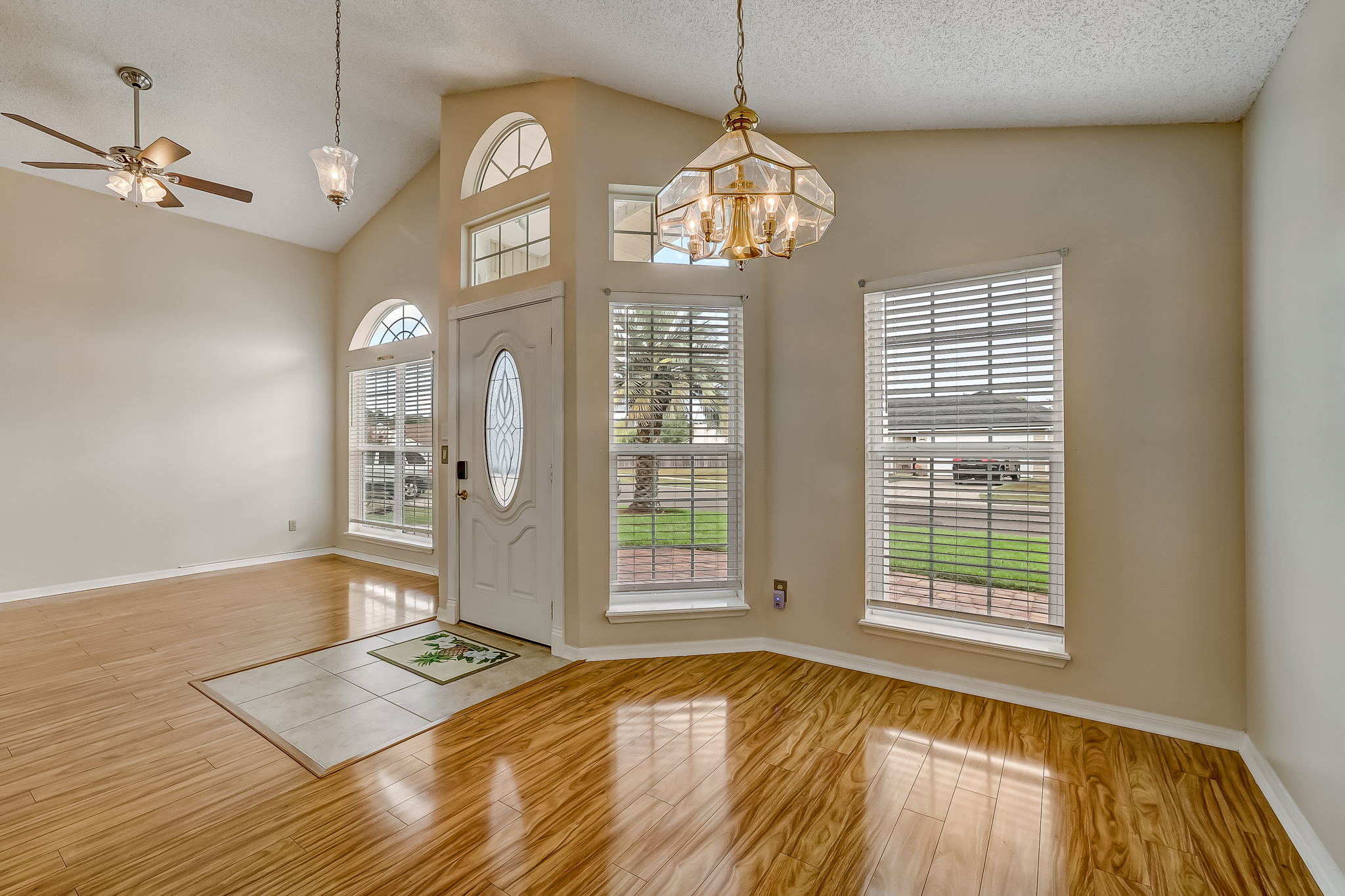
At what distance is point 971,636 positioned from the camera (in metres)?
2.96

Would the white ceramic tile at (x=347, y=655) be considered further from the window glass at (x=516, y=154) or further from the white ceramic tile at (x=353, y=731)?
the window glass at (x=516, y=154)

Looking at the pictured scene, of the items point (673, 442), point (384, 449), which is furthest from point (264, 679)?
point (384, 449)

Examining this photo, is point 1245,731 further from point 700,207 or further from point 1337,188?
point 700,207

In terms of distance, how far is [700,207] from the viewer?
169 cm

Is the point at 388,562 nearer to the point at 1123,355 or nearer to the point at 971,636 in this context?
the point at 971,636

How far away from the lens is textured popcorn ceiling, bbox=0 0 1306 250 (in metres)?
2.18

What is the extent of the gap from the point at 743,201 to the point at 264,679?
339cm

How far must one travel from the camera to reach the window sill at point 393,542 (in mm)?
5605

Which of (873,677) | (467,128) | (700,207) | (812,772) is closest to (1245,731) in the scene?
(873,677)

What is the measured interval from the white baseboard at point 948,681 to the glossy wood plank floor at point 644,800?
70 millimetres

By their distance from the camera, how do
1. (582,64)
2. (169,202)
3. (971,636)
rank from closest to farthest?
(971,636)
(582,64)
(169,202)

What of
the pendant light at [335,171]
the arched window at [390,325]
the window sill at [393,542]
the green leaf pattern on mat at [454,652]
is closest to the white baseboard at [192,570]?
the window sill at [393,542]

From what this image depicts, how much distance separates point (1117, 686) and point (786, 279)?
8.50ft

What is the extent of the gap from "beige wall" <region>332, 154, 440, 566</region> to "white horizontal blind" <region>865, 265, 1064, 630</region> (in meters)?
3.80
